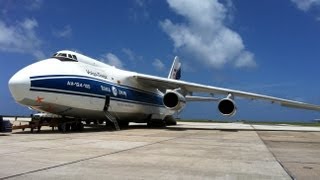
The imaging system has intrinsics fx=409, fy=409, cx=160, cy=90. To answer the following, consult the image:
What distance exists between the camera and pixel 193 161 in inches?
344

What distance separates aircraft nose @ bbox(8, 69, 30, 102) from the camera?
17.2 metres

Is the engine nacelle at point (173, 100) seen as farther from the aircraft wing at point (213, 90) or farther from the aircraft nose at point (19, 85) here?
the aircraft nose at point (19, 85)

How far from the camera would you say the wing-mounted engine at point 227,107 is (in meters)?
24.0

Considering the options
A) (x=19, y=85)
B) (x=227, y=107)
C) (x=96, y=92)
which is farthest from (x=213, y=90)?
(x=19, y=85)

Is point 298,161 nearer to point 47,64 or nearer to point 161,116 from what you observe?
point 47,64

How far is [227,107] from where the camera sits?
24.2 metres

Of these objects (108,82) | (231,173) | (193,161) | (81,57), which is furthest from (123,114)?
(231,173)

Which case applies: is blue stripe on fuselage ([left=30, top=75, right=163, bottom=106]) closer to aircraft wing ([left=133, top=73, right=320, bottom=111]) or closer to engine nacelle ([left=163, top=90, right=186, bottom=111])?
aircraft wing ([left=133, top=73, right=320, bottom=111])

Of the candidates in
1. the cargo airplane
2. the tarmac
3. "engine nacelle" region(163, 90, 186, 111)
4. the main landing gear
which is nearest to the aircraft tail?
the cargo airplane

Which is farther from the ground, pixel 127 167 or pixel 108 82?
pixel 108 82

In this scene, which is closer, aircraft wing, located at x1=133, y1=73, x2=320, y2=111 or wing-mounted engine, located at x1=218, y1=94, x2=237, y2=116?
wing-mounted engine, located at x1=218, y1=94, x2=237, y2=116

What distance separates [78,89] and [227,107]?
9.24 m

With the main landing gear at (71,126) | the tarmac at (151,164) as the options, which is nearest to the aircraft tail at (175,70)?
the main landing gear at (71,126)

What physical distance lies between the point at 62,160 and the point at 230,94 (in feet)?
58.2
